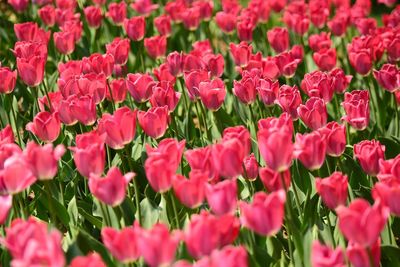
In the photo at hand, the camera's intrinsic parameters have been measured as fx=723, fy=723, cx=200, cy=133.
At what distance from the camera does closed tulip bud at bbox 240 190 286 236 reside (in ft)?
6.11

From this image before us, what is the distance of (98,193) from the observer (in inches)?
84.6

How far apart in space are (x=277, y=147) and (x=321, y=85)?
1.01 meters

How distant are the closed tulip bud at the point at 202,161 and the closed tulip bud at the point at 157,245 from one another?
0.48 meters

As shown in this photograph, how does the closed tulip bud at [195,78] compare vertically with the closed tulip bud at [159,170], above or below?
below

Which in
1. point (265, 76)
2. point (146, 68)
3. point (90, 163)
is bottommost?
point (146, 68)

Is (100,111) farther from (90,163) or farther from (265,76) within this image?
(90,163)

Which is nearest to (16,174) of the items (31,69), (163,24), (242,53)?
(31,69)

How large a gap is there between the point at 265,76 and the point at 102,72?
0.79m

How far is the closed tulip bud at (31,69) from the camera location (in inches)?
125

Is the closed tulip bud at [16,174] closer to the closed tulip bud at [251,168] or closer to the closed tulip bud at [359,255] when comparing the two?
the closed tulip bud at [251,168]

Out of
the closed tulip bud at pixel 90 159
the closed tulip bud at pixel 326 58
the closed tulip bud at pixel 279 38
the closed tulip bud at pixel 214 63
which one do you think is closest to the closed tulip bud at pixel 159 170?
the closed tulip bud at pixel 90 159

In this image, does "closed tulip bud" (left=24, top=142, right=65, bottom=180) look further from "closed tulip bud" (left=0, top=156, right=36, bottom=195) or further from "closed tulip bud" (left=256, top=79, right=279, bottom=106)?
"closed tulip bud" (left=256, top=79, right=279, bottom=106)

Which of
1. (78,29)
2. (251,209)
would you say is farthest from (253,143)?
(78,29)

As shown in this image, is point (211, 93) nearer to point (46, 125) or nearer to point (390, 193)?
point (46, 125)
